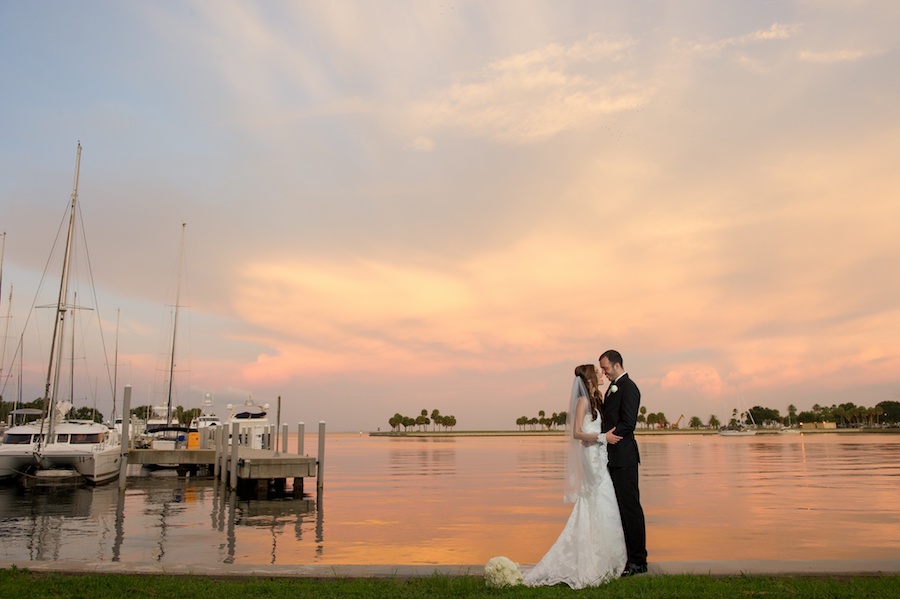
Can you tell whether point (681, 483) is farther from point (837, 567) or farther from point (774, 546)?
point (837, 567)

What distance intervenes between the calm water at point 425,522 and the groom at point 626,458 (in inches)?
247

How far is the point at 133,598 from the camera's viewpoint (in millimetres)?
8555

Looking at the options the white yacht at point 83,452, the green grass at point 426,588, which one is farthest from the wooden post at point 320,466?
the green grass at point 426,588

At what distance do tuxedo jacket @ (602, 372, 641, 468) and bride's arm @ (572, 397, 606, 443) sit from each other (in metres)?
0.17

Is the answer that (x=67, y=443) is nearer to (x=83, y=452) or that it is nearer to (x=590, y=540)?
(x=83, y=452)

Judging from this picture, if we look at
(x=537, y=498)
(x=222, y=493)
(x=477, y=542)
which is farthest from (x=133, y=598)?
(x=222, y=493)

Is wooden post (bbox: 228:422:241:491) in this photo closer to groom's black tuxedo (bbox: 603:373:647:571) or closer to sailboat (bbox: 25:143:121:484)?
sailboat (bbox: 25:143:121:484)

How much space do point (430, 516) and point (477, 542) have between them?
6.05 m

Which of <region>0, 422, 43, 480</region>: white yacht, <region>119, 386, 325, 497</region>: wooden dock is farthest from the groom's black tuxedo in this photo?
<region>0, 422, 43, 480</region>: white yacht

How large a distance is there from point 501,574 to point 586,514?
1483 millimetres

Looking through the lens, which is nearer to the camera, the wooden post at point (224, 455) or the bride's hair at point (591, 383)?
the bride's hair at point (591, 383)

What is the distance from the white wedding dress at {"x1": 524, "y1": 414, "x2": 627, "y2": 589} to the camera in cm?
923

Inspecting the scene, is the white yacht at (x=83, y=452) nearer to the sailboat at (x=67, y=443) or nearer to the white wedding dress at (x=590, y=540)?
the sailboat at (x=67, y=443)

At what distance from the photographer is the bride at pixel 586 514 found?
30.4ft
